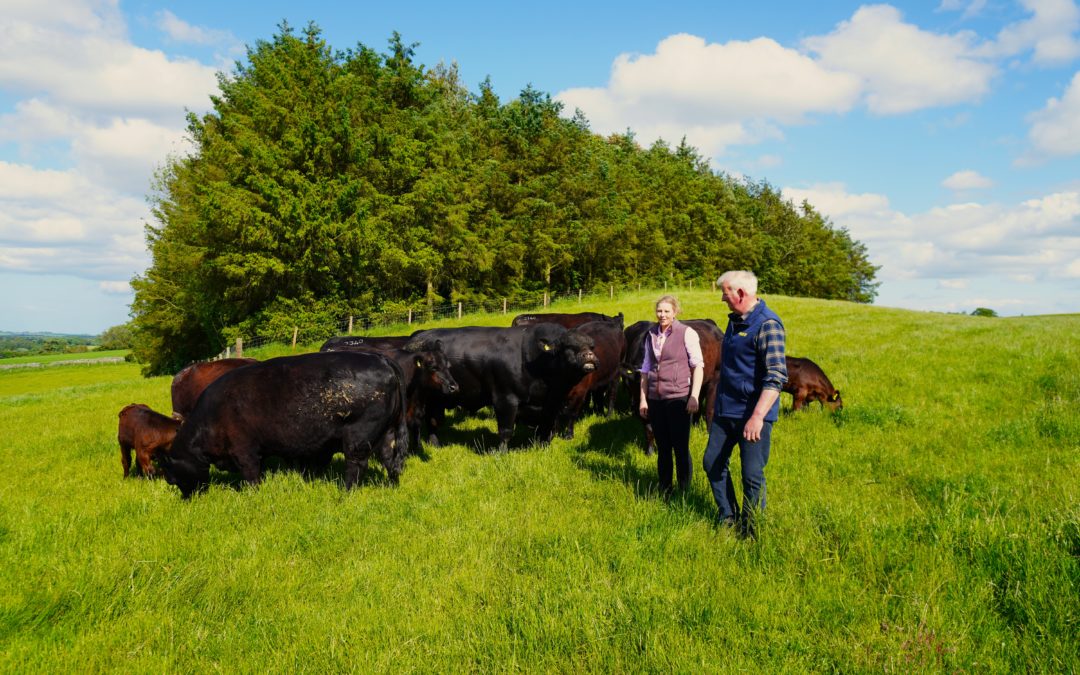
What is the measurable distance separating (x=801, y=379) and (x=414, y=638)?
8.00 metres

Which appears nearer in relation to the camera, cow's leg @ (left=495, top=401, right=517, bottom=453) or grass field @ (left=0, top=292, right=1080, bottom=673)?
grass field @ (left=0, top=292, right=1080, bottom=673)

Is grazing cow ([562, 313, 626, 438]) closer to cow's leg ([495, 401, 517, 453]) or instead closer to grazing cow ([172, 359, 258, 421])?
cow's leg ([495, 401, 517, 453])

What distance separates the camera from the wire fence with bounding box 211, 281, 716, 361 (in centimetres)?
2997

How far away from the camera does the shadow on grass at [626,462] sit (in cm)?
546

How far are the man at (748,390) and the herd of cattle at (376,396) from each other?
315cm

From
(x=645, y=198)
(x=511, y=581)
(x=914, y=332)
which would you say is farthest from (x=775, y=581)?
(x=645, y=198)

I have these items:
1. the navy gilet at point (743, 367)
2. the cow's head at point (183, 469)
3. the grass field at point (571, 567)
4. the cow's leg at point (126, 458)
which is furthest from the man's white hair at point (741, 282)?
the cow's leg at point (126, 458)

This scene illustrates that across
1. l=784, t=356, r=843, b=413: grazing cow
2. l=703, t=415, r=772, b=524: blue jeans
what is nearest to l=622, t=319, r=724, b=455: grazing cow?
l=784, t=356, r=843, b=413: grazing cow

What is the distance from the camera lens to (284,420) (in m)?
6.37

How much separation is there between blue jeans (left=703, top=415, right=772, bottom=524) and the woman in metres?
0.69

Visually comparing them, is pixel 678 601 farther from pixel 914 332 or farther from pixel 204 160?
pixel 204 160

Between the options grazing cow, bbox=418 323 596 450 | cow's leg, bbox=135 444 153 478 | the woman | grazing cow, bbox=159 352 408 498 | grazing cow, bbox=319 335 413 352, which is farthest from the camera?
grazing cow, bbox=319 335 413 352

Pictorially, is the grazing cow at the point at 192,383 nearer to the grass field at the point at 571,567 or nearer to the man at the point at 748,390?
the grass field at the point at 571,567

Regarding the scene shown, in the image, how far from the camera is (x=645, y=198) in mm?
58438
